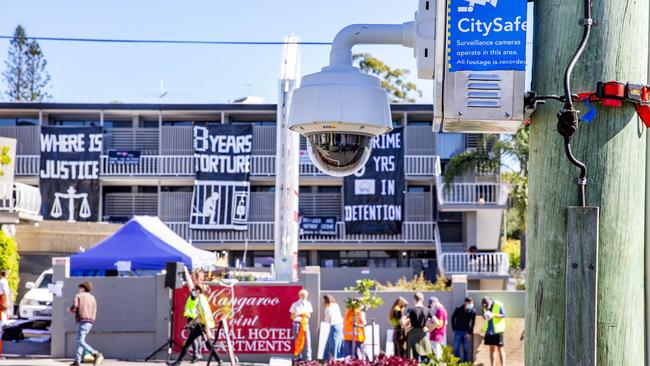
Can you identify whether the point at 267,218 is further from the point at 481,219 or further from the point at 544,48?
the point at 544,48

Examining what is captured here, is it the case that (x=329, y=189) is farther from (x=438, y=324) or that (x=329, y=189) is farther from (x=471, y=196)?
(x=438, y=324)

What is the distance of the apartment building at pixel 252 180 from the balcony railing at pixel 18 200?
7515 millimetres

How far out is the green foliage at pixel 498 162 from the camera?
3147 centimetres

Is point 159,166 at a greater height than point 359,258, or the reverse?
point 159,166

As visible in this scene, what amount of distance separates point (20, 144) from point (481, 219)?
1900 centimetres

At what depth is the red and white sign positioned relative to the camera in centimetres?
1991

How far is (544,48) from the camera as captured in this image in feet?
8.62

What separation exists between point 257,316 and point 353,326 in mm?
2282

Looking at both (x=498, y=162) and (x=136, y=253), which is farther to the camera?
(x=498, y=162)

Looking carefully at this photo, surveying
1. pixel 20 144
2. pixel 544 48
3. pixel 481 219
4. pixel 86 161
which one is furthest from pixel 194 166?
pixel 544 48

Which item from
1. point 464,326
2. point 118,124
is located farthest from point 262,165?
point 464,326

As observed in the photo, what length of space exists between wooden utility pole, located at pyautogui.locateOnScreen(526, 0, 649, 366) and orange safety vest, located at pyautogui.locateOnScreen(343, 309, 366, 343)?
651 inches

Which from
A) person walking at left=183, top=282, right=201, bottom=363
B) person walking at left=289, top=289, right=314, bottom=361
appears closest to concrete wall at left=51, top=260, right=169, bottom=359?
person walking at left=183, top=282, right=201, bottom=363

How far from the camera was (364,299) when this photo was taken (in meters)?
19.5
